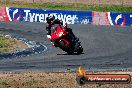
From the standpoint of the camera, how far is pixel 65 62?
23.9 meters

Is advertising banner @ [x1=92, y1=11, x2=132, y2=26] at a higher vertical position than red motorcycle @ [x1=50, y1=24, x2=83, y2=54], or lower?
lower

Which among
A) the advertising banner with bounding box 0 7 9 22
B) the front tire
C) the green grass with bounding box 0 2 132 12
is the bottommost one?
the green grass with bounding box 0 2 132 12

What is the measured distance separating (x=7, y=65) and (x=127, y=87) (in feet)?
24.7

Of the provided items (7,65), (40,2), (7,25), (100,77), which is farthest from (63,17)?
(100,77)

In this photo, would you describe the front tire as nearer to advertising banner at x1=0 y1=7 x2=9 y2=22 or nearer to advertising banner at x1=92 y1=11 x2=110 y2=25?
advertising banner at x1=92 y1=11 x2=110 y2=25

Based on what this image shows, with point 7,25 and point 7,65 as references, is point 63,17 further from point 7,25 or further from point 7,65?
point 7,65

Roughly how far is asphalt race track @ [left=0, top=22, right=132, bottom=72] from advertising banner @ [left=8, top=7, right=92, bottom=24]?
246 centimetres

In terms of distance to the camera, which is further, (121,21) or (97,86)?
(121,21)

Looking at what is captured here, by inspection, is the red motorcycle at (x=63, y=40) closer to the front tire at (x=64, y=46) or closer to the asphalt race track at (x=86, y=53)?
the front tire at (x=64, y=46)

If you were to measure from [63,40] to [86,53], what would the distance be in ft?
18.2

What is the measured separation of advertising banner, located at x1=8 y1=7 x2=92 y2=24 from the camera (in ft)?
145

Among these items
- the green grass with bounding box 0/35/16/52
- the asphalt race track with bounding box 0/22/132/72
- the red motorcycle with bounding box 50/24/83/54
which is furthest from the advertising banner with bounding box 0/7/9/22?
the red motorcycle with bounding box 50/24/83/54

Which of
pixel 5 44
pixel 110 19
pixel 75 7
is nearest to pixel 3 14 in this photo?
pixel 110 19

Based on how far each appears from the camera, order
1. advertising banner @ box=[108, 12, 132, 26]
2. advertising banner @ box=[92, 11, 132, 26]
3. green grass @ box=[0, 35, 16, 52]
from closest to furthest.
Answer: green grass @ box=[0, 35, 16, 52] < advertising banner @ box=[108, 12, 132, 26] < advertising banner @ box=[92, 11, 132, 26]
